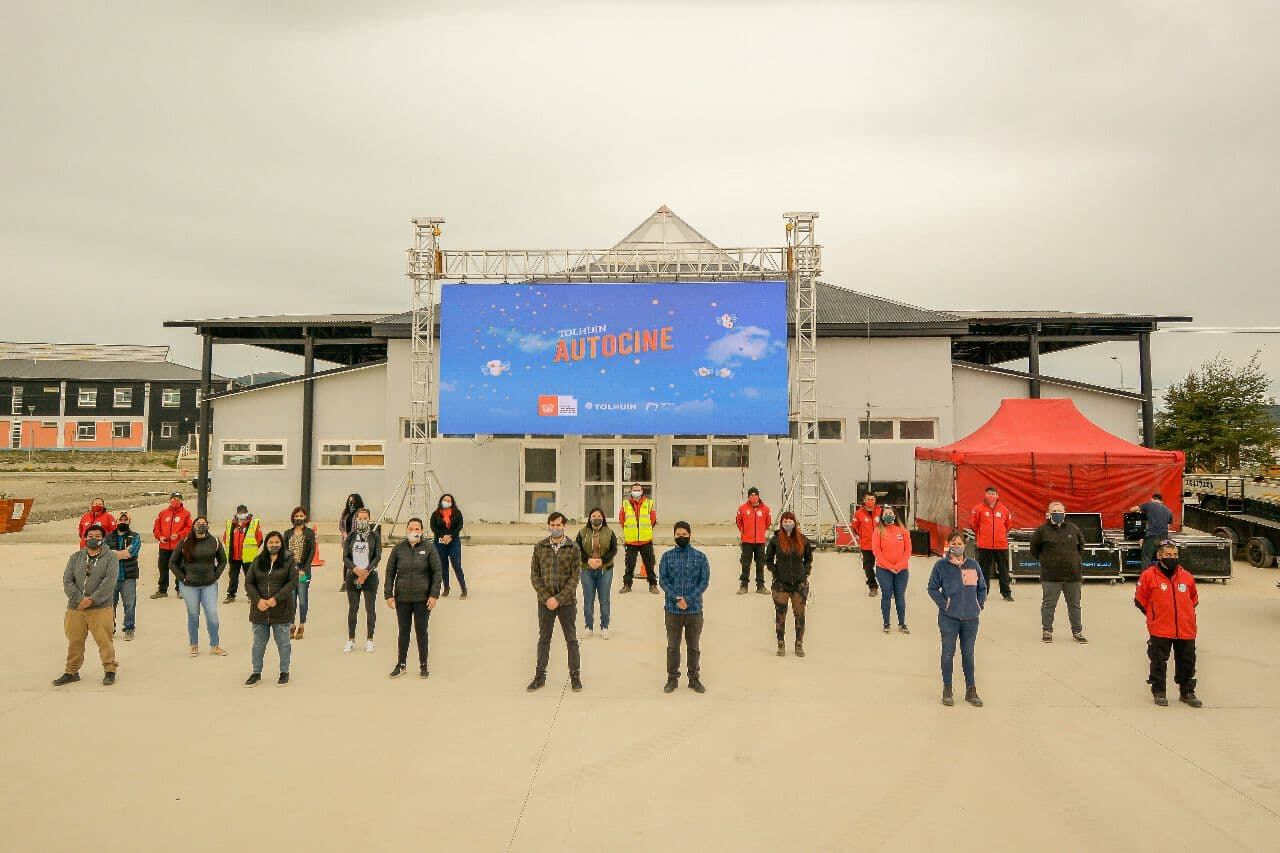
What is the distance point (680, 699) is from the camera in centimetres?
680

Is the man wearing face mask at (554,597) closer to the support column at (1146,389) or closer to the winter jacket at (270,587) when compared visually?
the winter jacket at (270,587)

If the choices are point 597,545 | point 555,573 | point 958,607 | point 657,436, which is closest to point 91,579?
point 555,573

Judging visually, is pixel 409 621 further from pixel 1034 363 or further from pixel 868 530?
pixel 1034 363

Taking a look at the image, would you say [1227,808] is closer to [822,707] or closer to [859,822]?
[859,822]

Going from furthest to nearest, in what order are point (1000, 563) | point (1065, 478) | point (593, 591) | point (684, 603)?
point (1065, 478) < point (1000, 563) < point (593, 591) < point (684, 603)

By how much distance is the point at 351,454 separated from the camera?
21.2 metres

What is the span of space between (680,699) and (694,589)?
1.02 metres

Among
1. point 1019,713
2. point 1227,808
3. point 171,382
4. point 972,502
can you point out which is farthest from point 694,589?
point 171,382

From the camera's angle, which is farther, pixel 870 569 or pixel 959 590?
pixel 870 569

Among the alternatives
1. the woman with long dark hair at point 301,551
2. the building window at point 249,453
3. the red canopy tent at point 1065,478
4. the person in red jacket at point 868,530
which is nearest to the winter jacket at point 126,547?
the woman with long dark hair at point 301,551

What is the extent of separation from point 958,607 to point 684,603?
2535 mm

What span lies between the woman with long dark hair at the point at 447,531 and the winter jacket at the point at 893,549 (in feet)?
19.9

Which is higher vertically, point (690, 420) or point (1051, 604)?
point (690, 420)

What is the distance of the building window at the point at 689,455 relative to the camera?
20500mm
